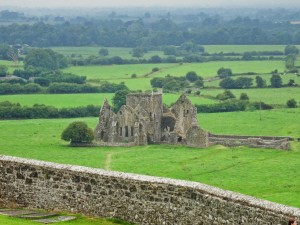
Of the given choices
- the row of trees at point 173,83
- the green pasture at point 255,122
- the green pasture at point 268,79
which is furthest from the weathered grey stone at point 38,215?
the green pasture at point 268,79

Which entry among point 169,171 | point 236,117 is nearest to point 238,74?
point 236,117

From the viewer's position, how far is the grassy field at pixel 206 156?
194 feet

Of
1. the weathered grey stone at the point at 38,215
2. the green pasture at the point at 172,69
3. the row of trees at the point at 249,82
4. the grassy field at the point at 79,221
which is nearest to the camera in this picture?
the grassy field at the point at 79,221

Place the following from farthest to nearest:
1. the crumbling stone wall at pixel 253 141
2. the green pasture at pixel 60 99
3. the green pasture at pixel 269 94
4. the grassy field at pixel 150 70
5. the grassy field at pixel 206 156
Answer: the grassy field at pixel 150 70, the green pasture at pixel 269 94, the green pasture at pixel 60 99, the crumbling stone wall at pixel 253 141, the grassy field at pixel 206 156

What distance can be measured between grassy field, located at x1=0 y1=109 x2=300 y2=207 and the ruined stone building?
267 cm

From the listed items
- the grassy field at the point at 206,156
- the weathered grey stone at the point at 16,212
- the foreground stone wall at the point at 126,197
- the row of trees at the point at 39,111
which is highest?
the row of trees at the point at 39,111

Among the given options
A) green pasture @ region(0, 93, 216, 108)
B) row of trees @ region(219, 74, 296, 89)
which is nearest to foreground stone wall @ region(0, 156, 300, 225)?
green pasture @ region(0, 93, 216, 108)

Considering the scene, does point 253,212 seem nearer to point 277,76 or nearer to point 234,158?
point 234,158

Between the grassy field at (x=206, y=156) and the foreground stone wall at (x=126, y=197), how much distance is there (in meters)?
29.8

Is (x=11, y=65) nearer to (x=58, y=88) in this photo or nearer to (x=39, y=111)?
(x=58, y=88)

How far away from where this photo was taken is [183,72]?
158 metres

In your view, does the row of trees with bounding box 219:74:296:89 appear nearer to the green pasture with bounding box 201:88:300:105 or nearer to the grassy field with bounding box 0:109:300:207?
the green pasture with bounding box 201:88:300:105

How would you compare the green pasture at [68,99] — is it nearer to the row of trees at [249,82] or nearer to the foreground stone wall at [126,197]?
the row of trees at [249,82]

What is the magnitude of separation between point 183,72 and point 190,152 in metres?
80.4
